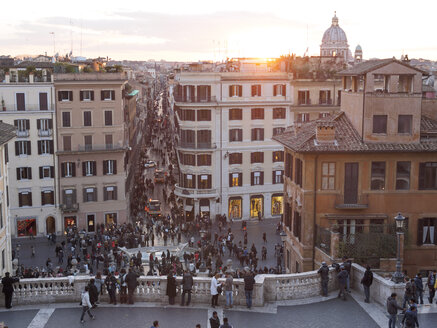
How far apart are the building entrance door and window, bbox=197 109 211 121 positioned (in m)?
32.1

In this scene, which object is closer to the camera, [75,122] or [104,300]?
[104,300]

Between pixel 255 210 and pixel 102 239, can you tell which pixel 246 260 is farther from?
pixel 255 210

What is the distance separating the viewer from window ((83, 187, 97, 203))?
58625mm

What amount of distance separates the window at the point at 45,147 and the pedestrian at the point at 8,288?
35669mm

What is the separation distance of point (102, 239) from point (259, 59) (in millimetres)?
37856

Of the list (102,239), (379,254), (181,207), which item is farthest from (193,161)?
(379,254)

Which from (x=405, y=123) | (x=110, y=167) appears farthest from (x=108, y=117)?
(x=405, y=123)

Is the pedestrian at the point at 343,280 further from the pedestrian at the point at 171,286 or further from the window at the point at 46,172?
the window at the point at 46,172

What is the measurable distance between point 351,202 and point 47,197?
35196mm

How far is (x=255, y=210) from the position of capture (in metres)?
64.9

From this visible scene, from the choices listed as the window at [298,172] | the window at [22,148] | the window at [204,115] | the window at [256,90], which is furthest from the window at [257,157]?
the window at [298,172]

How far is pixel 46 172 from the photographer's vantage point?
57500 mm

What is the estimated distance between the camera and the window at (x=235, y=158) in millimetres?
63500

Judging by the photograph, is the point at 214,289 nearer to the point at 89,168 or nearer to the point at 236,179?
the point at 89,168
